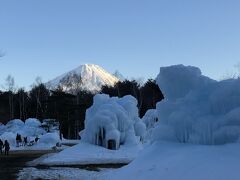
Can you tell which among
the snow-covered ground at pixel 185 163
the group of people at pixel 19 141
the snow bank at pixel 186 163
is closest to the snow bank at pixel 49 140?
the group of people at pixel 19 141

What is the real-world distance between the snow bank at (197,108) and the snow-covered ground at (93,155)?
1665cm

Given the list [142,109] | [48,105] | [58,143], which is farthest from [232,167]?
[142,109]

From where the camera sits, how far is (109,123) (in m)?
42.2

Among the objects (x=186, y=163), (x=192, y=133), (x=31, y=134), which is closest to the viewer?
(x=186, y=163)

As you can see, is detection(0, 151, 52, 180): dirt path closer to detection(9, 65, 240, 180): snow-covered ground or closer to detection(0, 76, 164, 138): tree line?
detection(9, 65, 240, 180): snow-covered ground

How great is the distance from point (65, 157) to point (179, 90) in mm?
21301

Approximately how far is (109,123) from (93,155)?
4.47m

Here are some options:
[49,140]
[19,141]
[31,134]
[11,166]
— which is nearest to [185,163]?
[11,166]

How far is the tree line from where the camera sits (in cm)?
7719

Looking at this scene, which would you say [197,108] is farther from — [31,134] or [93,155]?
[31,134]

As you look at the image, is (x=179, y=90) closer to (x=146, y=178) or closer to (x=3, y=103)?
(x=146, y=178)

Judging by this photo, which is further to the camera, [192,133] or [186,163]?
[192,133]

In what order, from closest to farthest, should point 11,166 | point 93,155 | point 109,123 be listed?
point 11,166 → point 93,155 → point 109,123

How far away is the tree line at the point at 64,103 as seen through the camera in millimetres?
Answer: 77188
